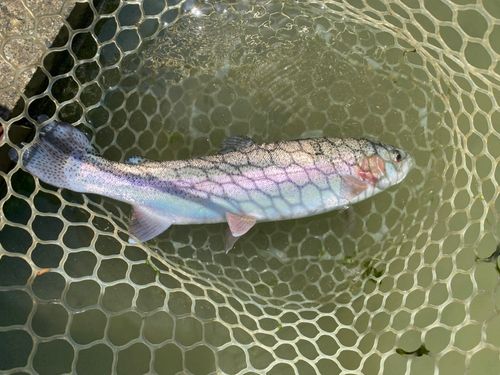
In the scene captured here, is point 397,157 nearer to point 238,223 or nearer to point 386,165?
point 386,165

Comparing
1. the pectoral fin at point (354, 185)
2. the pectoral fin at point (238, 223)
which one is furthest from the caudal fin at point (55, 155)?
the pectoral fin at point (354, 185)

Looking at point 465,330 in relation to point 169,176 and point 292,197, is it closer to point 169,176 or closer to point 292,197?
point 292,197

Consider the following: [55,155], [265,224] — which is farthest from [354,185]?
[55,155]

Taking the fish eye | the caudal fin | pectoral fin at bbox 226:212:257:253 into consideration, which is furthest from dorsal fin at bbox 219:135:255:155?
the fish eye

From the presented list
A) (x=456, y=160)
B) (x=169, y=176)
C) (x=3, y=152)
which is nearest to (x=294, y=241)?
(x=169, y=176)

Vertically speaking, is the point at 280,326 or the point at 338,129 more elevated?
the point at 338,129

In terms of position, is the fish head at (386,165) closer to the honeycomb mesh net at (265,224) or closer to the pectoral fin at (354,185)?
the pectoral fin at (354,185)
